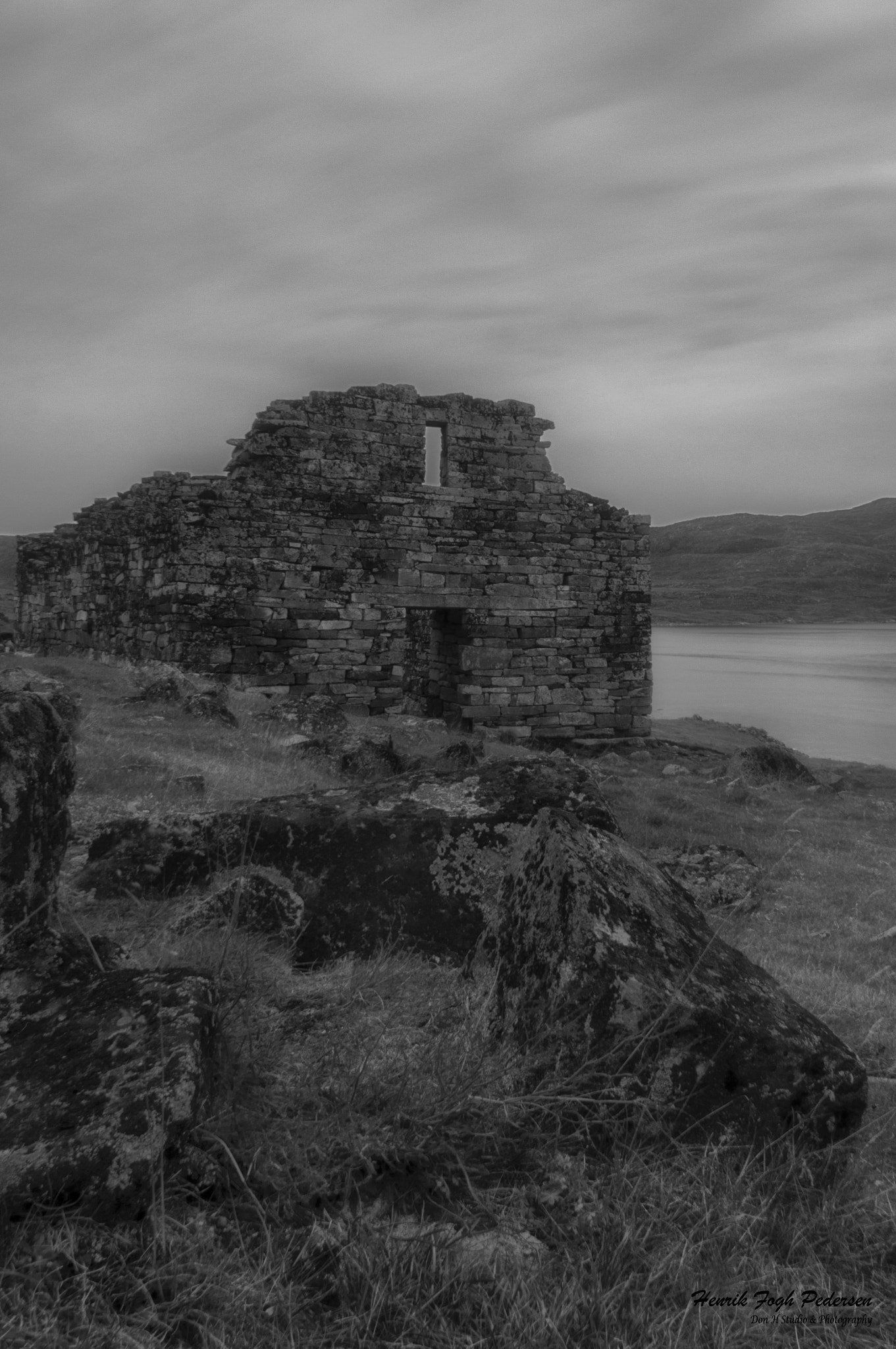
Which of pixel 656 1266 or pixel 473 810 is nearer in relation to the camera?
pixel 656 1266

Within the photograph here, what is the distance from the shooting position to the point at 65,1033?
87.4 inches

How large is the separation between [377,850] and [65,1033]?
5.55 feet

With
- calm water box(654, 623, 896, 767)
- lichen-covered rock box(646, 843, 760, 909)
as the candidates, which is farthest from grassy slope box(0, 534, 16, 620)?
lichen-covered rock box(646, 843, 760, 909)

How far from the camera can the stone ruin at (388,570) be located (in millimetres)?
15148

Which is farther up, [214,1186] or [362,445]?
[362,445]

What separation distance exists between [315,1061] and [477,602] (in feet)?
47.6

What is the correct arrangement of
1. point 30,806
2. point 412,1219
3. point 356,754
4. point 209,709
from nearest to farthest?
point 412,1219 → point 30,806 → point 356,754 → point 209,709

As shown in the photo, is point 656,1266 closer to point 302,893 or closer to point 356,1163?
point 356,1163

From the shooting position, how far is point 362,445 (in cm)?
1584

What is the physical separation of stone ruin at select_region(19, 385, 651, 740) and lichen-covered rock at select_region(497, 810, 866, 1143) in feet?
42.5

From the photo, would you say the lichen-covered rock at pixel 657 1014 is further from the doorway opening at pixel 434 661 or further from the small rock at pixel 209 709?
the doorway opening at pixel 434 661


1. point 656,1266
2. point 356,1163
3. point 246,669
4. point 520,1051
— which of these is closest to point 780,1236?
point 656,1266

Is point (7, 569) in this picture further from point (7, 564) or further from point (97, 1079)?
point (97, 1079)

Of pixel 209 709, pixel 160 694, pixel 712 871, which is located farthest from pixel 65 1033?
pixel 160 694
